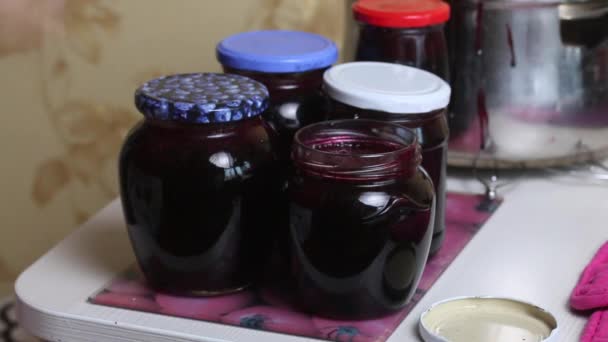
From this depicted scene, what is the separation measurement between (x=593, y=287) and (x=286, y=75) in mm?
262

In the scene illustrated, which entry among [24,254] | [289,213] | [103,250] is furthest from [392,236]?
[24,254]

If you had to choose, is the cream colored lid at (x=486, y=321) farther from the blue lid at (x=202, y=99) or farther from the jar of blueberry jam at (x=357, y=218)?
the blue lid at (x=202, y=99)

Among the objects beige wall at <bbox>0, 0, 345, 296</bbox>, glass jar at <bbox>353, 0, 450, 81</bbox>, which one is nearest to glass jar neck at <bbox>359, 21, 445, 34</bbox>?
glass jar at <bbox>353, 0, 450, 81</bbox>

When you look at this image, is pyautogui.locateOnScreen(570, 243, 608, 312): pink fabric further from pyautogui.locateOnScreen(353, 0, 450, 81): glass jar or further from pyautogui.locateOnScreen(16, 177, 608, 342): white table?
pyautogui.locateOnScreen(353, 0, 450, 81): glass jar

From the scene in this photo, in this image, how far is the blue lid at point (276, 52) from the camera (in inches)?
28.4

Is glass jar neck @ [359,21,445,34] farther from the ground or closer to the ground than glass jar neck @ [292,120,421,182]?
farther from the ground

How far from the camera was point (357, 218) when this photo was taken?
601mm

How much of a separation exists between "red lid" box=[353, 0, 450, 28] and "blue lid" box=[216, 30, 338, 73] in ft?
0.15

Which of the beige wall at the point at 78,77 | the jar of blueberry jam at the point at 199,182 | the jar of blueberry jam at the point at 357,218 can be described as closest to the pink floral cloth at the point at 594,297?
the jar of blueberry jam at the point at 357,218

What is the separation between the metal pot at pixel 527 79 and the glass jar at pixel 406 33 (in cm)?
4

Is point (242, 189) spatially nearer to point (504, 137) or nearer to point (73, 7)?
point (504, 137)

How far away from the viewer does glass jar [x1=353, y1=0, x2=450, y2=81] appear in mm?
786

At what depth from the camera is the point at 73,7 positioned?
131 cm

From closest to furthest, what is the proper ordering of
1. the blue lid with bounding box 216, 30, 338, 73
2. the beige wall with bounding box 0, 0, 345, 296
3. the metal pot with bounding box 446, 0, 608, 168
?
the blue lid with bounding box 216, 30, 338, 73 → the metal pot with bounding box 446, 0, 608, 168 → the beige wall with bounding box 0, 0, 345, 296
